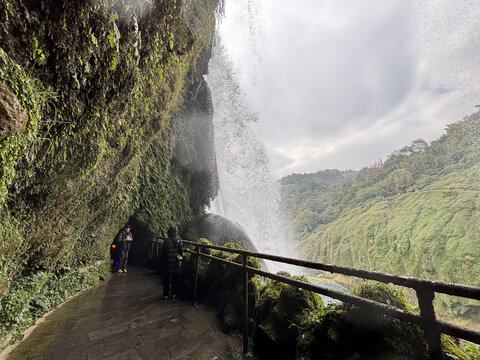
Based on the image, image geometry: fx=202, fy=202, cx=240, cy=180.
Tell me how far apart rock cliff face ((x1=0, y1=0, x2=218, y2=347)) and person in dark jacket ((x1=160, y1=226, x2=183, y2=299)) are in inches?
85.4

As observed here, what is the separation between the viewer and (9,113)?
162 cm

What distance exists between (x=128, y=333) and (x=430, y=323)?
434 centimetres

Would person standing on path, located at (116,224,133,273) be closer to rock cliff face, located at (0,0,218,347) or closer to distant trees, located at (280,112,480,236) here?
rock cliff face, located at (0,0,218,347)

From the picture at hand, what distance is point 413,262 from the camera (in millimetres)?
32188

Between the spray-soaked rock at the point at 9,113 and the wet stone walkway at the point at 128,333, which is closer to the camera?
the spray-soaked rock at the point at 9,113

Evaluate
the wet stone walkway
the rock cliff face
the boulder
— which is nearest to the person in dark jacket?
the wet stone walkway

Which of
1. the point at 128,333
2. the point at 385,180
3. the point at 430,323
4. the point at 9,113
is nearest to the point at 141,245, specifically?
the point at 128,333

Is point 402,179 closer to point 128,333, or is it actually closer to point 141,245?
point 141,245

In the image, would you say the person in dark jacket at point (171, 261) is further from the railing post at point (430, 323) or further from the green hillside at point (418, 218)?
the green hillside at point (418, 218)

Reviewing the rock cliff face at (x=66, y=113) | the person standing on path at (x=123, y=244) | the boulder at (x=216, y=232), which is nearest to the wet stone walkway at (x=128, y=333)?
the rock cliff face at (x=66, y=113)

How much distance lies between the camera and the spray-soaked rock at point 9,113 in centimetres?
156

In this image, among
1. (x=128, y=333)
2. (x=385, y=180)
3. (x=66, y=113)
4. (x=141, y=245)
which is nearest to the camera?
(x=66, y=113)

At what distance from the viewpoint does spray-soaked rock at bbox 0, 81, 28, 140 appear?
5.11 feet

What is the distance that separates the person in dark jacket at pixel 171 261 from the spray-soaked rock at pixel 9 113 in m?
4.05
